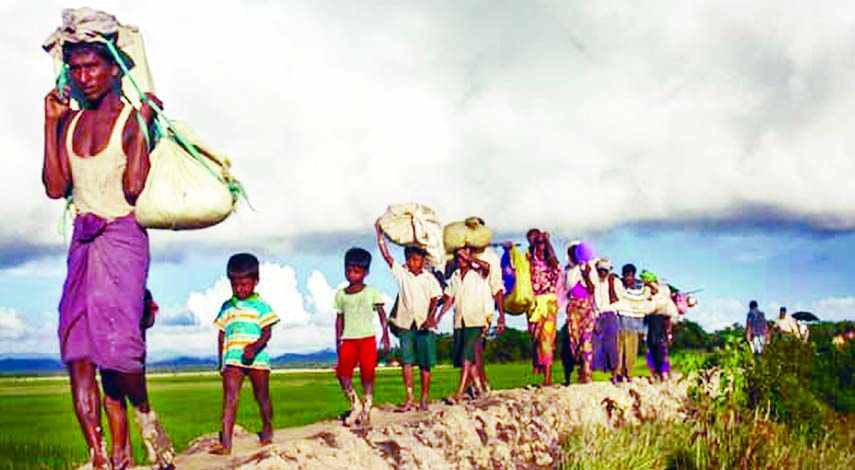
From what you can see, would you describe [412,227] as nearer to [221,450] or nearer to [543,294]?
[543,294]

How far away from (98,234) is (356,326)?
3583mm

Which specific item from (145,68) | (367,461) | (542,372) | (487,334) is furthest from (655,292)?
(145,68)

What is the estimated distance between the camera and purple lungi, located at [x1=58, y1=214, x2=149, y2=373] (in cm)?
554

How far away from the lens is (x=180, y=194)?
545 centimetres

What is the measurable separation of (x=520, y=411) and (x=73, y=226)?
205 inches

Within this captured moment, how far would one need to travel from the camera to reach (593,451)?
9.76m

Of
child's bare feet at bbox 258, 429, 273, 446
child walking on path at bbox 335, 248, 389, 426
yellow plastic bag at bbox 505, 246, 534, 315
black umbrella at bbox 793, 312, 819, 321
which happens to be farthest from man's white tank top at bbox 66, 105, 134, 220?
black umbrella at bbox 793, 312, 819, 321

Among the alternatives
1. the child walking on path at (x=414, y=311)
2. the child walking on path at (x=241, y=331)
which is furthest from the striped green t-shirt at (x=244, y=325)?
the child walking on path at (x=414, y=311)

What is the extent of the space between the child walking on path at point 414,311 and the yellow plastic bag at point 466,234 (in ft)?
3.01

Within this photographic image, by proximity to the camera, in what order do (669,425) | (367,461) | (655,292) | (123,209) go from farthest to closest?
(655,292) < (669,425) < (367,461) < (123,209)

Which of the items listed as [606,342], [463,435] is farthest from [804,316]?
[463,435]

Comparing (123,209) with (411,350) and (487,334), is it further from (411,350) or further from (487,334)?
(487,334)

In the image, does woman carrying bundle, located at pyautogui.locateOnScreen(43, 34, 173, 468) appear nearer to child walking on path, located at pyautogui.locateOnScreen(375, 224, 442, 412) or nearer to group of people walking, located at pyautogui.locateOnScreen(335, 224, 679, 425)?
group of people walking, located at pyautogui.locateOnScreen(335, 224, 679, 425)

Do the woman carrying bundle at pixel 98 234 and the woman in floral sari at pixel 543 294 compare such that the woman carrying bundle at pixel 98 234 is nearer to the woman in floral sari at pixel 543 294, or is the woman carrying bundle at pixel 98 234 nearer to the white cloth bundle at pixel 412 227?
the white cloth bundle at pixel 412 227
